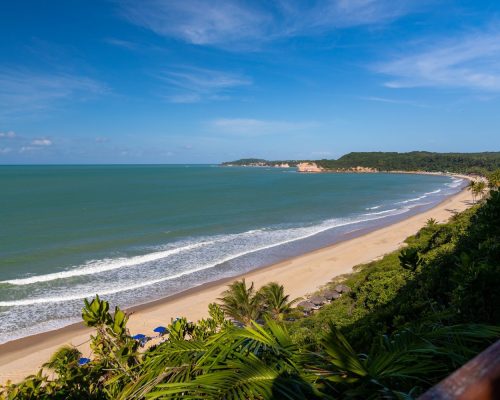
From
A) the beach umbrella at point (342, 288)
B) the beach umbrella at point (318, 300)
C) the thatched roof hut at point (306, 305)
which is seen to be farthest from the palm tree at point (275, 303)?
the beach umbrella at point (342, 288)

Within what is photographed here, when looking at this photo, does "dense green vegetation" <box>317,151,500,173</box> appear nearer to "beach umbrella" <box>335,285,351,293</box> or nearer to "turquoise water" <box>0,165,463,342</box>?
"turquoise water" <box>0,165,463,342</box>

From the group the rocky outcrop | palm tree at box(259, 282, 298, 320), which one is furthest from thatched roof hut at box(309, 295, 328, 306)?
the rocky outcrop

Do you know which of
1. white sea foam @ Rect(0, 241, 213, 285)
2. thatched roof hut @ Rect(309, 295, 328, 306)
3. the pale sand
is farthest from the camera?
white sea foam @ Rect(0, 241, 213, 285)

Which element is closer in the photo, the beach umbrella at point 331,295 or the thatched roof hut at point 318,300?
the thatched roof hut at point 318,300

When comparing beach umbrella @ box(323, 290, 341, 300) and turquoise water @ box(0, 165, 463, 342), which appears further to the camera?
turquoise water @ box(0, 165, 463, 342)

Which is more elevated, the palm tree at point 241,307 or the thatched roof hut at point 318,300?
the palm tree at point 241,307

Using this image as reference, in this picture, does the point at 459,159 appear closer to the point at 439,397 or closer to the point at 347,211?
the point at 347,211

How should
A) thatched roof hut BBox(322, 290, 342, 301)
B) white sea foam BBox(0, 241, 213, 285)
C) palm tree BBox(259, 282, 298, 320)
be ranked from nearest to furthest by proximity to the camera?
palm tree BBox(259, 282, 298, 320)
thatched roof hut BBox(322, 290, 342, 301)
white sea foam BBox(0, 241, 213, 285)

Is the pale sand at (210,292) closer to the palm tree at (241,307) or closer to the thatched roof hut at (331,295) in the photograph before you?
the thatched roof hut at (331,295)
